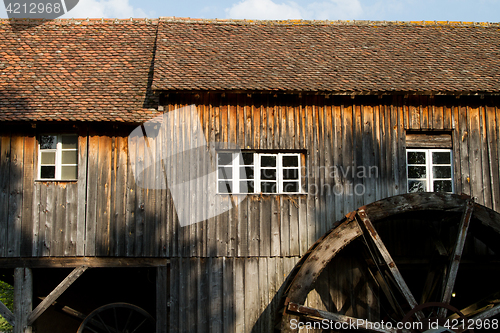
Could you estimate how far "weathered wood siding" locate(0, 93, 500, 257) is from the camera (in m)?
8.37

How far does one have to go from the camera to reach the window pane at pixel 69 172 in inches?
342

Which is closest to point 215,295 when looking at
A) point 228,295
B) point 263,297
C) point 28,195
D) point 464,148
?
point 228,295

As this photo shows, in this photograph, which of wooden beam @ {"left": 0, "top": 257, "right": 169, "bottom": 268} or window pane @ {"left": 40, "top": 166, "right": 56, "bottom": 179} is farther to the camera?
window pane @ {"left": 40, "top": 166, "right": 56, "bottom": 179}

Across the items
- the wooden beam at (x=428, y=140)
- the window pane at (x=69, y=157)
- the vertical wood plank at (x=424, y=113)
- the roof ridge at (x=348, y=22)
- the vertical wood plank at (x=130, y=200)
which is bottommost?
the vertical wood plank at (x=130, y=200)

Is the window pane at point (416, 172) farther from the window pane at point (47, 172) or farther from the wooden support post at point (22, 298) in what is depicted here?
the wooden support post at point (22, 298)

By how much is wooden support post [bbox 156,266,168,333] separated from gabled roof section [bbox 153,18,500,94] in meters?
3.49

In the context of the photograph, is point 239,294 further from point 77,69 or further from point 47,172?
point 77,69

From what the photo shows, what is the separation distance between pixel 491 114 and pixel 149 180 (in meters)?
7.00

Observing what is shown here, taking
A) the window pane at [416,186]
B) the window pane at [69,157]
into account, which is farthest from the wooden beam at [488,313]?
the window pane at [69,157]

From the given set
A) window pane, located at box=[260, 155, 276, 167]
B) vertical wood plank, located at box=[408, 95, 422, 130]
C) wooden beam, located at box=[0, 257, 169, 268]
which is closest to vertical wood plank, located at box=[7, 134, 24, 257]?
wooden beam, located at box=[0, 257, 169, 268]

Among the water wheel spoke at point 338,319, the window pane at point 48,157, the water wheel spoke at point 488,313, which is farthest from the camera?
the window pane at point 48,157

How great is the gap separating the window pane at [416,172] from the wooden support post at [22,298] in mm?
7635

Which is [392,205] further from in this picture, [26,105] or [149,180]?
[26,105]

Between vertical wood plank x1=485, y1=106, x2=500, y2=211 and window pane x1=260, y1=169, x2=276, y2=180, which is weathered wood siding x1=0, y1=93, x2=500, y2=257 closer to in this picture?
vertical wood plank x1=485, y1=106, x2=500, y2=211
